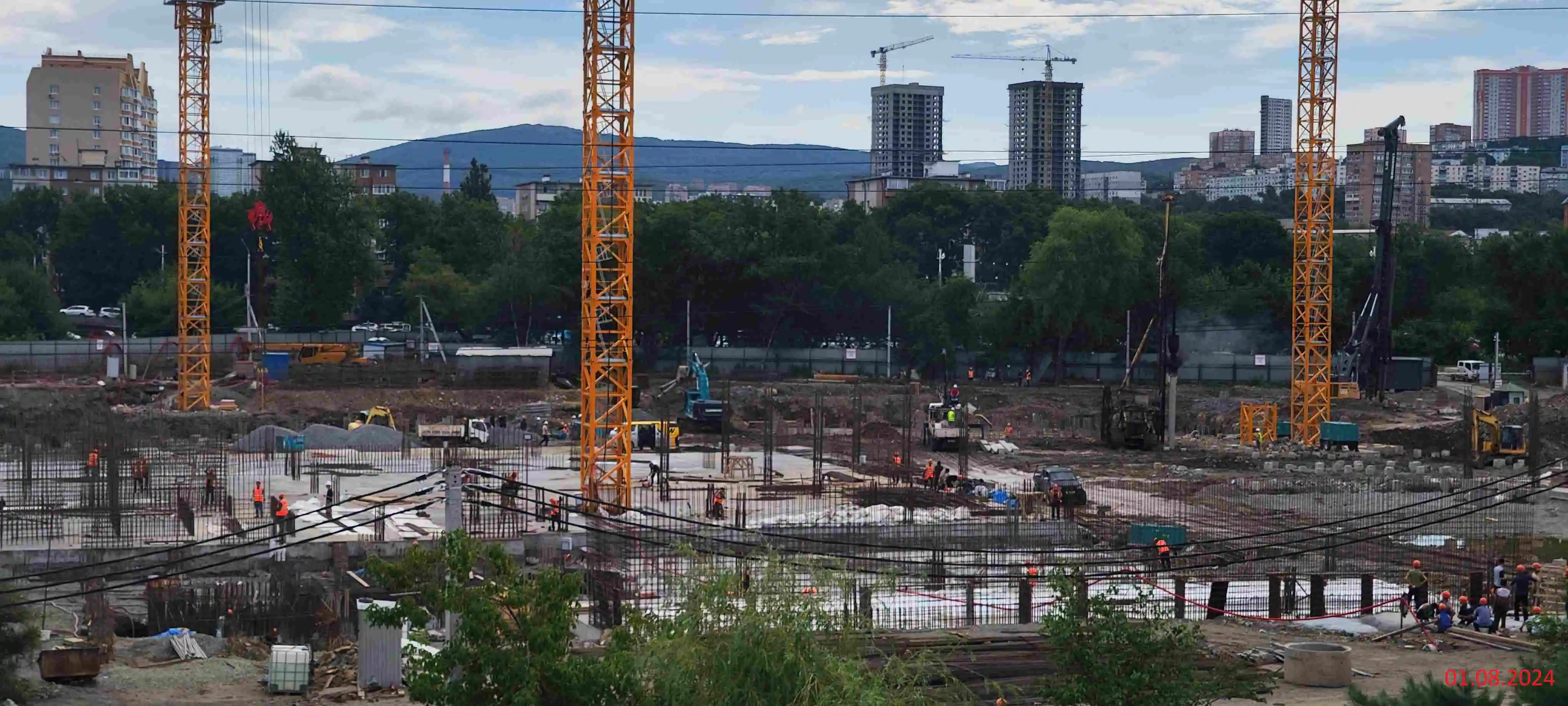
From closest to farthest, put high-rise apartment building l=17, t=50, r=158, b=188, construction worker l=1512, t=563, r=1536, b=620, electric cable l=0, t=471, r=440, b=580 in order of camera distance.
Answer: electric cable l=0, t=471, r=440, b=580, construction worker l=1512, t=563, r=1536, b=620, high-rise apartment building l=17, t=50, r=158, b=188

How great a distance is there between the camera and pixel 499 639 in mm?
14320

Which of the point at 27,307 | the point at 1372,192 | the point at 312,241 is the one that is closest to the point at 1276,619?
the point at 312,241

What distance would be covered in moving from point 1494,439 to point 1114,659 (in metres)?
35.0

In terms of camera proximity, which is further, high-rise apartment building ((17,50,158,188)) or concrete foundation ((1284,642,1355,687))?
high-rise apartment building ((17,50,158,188))

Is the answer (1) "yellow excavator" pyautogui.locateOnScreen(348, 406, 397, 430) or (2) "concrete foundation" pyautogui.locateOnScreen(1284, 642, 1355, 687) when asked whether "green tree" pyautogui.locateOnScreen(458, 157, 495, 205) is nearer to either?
(1) "yellow excavator" pyautogui.locateOnScreen(348, 406, 397, 430)

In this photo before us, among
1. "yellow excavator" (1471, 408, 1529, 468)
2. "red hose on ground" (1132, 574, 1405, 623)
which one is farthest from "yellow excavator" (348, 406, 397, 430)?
"yellow excavator" (1471, 408, 1529, 468)

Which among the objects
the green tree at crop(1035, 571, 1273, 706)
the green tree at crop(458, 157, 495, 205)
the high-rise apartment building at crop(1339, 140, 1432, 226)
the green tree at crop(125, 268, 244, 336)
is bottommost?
the green tree at crop(1035, 571, 1273, 706)

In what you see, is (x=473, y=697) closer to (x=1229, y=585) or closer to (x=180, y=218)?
(x=1229, y=585)

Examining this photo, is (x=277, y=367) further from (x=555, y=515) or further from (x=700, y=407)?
(x=555, y=515)

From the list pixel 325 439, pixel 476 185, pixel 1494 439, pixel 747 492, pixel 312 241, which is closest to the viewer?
pixel 747 492

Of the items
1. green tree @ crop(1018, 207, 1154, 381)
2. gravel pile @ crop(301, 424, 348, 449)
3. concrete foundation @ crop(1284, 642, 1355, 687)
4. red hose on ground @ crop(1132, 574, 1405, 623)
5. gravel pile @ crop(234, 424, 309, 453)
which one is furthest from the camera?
green tree @ crop(1018, 207, 1154, 381)

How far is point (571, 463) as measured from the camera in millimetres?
44812

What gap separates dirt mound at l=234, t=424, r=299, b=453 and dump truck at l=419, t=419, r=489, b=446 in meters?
3.42

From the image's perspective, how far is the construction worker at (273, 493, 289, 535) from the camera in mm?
28812
